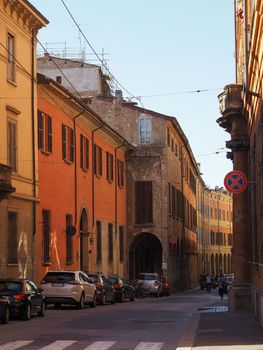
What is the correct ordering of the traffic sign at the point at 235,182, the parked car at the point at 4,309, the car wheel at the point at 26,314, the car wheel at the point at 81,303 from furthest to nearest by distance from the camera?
the car wheel at the point at 81,303
the car wheel at the point at 26,314
the traffic sign at the point at 235,182
the parked car at the point at 4,309

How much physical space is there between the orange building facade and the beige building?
145cm

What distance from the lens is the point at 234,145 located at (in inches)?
1073

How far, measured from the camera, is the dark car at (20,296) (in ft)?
75.2

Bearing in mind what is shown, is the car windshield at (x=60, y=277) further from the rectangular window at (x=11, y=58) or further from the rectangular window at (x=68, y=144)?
the rectangular window at (x=68, y=144)

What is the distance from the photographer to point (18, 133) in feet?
106

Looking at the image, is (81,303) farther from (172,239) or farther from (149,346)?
(172,239)

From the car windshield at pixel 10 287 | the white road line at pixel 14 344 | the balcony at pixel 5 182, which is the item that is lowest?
the white road line at pixel 14 344

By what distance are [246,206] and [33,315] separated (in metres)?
7.67

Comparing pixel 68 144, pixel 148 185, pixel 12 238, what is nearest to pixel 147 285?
pixel 148 185

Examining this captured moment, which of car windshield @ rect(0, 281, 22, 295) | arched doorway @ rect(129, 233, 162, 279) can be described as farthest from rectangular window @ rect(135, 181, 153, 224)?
car windshield @ rect(0, 281, 22, 295)

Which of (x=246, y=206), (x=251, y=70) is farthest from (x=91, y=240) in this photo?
(x=251, y=70)

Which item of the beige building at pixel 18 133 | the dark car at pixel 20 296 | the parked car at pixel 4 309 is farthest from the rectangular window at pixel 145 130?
the parked car at pixel 4 309

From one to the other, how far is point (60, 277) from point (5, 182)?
418cm

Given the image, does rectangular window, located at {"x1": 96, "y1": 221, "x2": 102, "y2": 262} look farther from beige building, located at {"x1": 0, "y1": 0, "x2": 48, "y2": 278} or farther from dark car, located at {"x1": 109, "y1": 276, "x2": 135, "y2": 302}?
beige building, located at {"x1": 0, "y1": 0, "x2": 48, "y2": 278}
